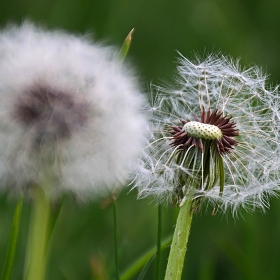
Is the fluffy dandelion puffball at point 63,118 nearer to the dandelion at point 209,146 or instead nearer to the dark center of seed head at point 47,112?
the dark center of seed head at point 47,112

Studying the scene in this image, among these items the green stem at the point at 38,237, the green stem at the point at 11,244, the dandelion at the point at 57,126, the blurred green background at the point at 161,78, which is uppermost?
the blurred green background at the point at 161,78

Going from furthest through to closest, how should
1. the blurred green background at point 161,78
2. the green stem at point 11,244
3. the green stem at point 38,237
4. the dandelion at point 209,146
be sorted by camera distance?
the blurred green background at point 161,78 < the dandelion at point 209,146 < the green stem at point 11,244 < the green stem at point 38,237

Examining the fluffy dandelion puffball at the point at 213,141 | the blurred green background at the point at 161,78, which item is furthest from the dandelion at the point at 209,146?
the blurred green background at the point at 161,78

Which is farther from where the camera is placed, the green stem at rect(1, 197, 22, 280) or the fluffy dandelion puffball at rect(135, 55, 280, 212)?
the fluffy dandelion puffball at rect(135, 55, 280, 212)

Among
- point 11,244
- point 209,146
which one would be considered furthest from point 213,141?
point 11,244

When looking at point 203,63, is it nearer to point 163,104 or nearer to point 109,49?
point 163,104

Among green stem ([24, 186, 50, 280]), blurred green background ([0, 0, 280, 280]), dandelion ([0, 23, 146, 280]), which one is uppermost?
blurred green background ([0, 0, 280, 280])

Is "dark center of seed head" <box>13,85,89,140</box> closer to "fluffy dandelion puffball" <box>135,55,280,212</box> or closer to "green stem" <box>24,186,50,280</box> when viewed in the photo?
"green stem" <box>24,186,50,280</box>

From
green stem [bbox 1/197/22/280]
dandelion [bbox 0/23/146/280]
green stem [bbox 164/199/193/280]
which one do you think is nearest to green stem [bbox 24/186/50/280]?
dandelion [bbox 0/23/146/280]
